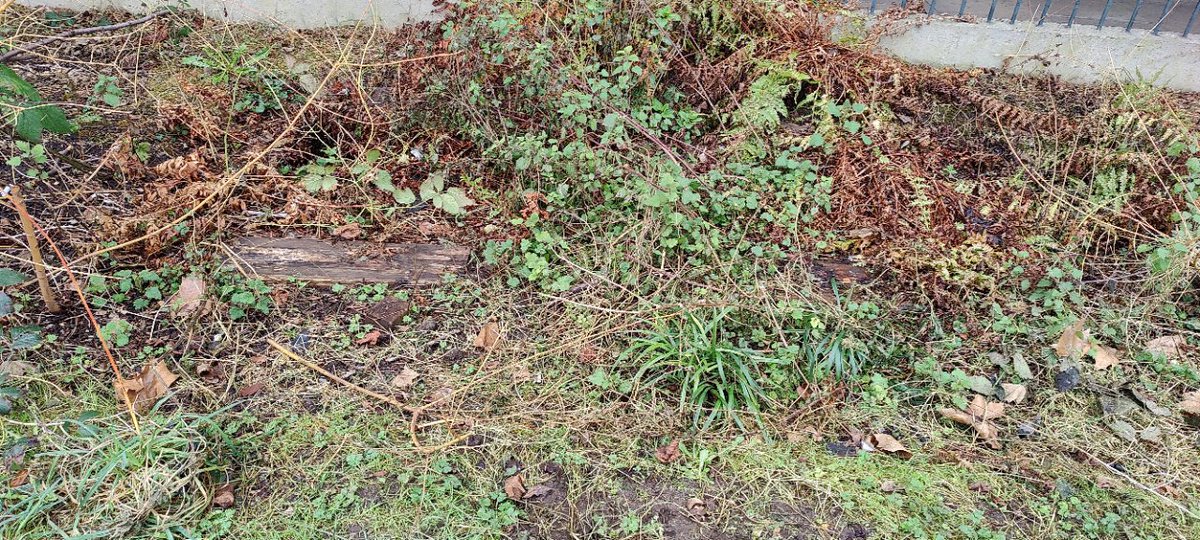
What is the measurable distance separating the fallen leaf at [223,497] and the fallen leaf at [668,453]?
5.03 feet

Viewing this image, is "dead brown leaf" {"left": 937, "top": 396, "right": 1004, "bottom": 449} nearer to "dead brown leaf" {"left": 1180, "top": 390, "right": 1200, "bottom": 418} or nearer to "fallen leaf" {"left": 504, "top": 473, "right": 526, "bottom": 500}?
"dead brown leaf" {"left": 1180, "top": 390, "right": 1200, "bottom": 418}

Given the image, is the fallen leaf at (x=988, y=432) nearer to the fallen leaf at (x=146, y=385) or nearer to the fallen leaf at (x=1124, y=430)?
the fallen leaf at (x=1124, y=430)

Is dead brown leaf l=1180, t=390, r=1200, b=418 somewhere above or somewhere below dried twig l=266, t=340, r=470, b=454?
above

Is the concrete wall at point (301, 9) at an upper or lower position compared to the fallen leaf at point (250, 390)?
upper

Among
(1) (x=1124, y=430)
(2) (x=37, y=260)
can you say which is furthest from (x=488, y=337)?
(1) (x=1124, y=430)

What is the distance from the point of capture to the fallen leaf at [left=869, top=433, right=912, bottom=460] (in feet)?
9.51

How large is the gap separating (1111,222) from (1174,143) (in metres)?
0.54

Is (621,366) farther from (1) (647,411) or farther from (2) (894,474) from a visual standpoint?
(2) (894,474)

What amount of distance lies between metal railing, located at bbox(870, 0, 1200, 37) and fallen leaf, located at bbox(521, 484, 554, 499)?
3726mm

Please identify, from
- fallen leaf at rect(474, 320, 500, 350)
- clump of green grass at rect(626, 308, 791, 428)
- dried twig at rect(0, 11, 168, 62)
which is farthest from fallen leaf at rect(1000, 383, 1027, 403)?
dried twig at rect(0, 11, 168, 62)

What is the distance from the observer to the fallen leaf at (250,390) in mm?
3004

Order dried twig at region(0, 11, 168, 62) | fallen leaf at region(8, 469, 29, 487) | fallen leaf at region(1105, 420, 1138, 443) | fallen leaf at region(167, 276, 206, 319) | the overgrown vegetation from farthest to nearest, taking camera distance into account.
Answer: dried twig at region(0, 11, 168, 62)
fallen leaf at region(167, 276, 206, 319)
fallen leaf at region(1105, 420, 1138, 443)
the overgrown vegetation
fallen leaf at region(8, 469, 29, 487)

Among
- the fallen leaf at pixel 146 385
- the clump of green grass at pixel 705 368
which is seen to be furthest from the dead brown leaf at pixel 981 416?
the fallen leaf at pixel 146 385

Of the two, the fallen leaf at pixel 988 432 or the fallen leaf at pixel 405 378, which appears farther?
the fallen leaf at pixel 405 378
